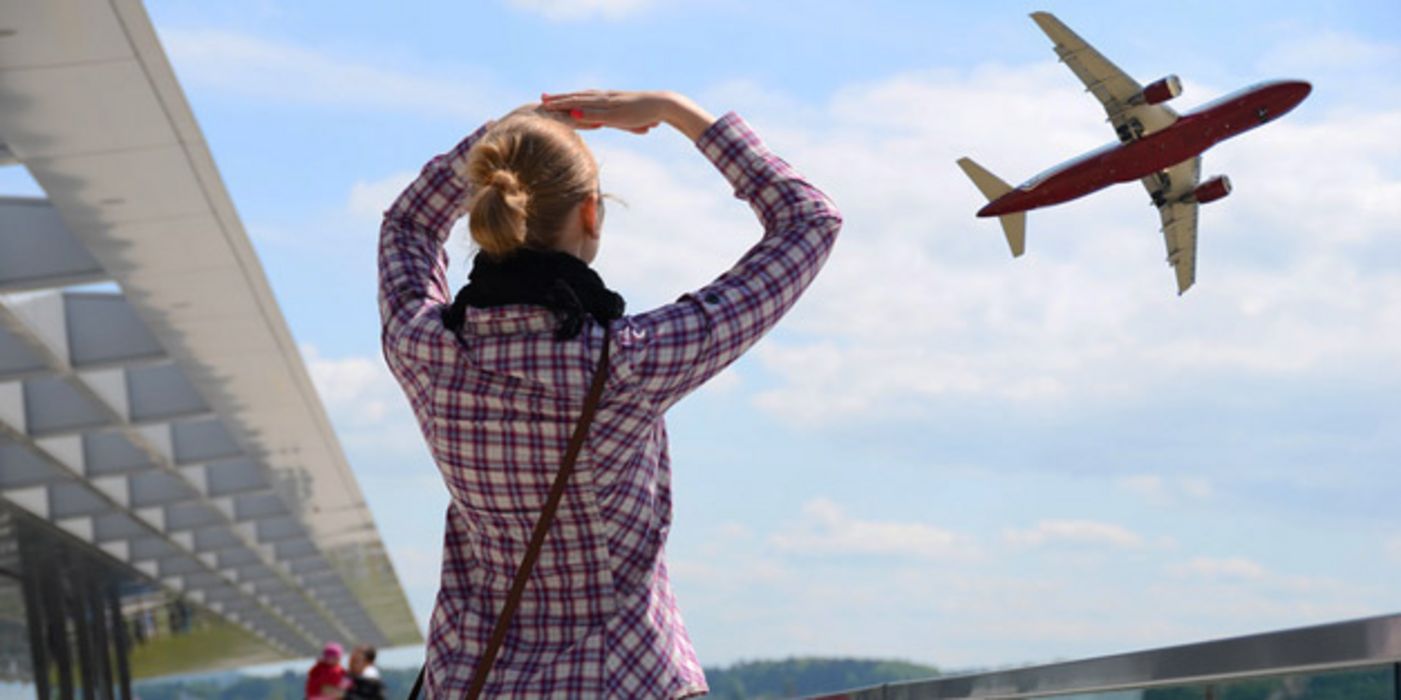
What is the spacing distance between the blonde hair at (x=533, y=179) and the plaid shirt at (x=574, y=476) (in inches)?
4.4

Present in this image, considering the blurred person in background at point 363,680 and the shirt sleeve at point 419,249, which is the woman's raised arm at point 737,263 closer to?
the shirt sleeve at point 419,249

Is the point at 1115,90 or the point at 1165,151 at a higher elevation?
the point at 1115,90

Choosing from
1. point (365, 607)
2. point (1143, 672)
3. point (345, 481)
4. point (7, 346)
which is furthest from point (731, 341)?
point (365, 607)

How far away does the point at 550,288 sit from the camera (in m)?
2.52

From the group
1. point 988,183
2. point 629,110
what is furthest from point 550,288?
point 988,183

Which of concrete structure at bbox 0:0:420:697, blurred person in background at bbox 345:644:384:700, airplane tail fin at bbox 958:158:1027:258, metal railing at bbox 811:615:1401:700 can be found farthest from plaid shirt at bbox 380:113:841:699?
blurred person in background at bbox 345:644:384:700

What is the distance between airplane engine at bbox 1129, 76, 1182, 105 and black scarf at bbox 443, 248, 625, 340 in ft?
20.4

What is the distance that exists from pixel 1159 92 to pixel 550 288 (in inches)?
301

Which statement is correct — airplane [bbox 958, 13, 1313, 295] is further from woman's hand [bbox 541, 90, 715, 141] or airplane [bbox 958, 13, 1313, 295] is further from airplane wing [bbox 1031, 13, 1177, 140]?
woman's hand [bbox 541, 90, 715, 141]

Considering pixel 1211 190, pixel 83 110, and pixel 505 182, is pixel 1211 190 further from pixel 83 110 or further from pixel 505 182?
pixel 505 182

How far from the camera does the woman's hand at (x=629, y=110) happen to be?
2.81 meters

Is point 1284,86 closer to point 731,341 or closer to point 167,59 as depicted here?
point 167,59

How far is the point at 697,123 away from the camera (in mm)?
2826

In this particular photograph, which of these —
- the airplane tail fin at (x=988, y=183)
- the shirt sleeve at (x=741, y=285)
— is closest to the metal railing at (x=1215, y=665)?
the shirt sleeve at (x=741, y=285)
